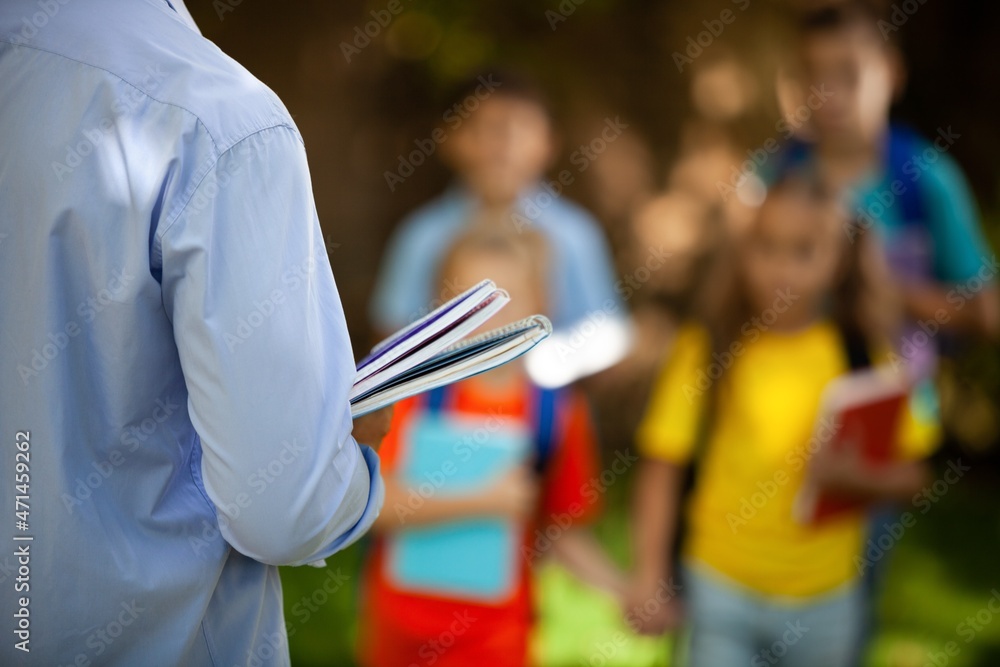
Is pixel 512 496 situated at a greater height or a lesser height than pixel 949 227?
lesser

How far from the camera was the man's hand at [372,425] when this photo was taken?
134cm

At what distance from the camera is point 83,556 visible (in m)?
1.14

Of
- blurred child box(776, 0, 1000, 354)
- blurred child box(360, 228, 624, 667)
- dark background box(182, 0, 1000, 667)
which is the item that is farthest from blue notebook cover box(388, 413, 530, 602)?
dark background box(182, 0, 1000, 667)

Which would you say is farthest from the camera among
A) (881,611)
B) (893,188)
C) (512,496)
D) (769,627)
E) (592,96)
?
(592,96)

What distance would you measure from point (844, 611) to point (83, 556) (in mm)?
2026

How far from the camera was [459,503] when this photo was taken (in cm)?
268

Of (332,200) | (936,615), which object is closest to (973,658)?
(936,615)

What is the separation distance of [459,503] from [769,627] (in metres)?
0.82

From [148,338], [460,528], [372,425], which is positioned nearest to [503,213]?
[460,528]

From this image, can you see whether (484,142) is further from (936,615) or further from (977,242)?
(936,615)

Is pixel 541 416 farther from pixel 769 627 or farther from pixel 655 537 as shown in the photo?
pixel 769 627

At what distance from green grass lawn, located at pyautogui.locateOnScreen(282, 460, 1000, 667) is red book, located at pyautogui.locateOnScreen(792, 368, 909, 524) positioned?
83cm

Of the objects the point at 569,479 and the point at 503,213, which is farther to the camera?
the point at 503,213

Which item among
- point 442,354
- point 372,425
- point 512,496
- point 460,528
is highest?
point 442,354
